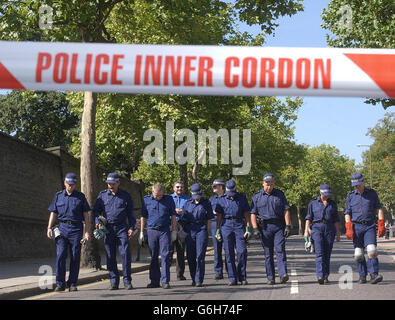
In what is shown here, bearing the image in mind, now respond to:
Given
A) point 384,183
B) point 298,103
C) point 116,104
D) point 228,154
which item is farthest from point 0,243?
point 384,183

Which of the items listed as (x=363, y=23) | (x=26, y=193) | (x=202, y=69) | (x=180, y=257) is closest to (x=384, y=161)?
(x=363, y=23)

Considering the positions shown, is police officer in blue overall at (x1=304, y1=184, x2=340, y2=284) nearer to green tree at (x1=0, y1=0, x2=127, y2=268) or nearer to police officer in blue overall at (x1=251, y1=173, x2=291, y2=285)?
police officer in blue overall at (x1=251, y1=173, x2=291, y2=285)

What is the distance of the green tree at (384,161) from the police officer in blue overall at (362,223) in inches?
1963

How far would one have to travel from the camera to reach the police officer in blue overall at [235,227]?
12016 millimetres

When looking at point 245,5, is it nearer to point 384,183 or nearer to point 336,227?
point 336,227

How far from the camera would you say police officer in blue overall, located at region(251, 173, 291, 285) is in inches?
464

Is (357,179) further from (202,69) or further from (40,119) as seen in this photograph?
(40,119)

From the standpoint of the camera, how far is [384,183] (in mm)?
66312

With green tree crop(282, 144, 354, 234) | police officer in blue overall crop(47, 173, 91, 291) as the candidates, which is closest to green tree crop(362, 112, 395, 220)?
green tree crop(282, 144, 354, 234)

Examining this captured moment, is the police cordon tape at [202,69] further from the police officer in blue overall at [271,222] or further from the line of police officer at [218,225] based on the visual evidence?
the police officer in blue overall at [271,222]

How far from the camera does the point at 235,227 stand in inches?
480

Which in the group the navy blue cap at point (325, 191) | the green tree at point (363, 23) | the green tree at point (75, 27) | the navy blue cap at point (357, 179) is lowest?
the navy blue cap at point (325, 191)

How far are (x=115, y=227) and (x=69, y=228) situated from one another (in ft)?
2.79

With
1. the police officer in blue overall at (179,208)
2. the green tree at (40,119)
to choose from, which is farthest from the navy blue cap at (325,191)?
the green tree at (40,119)
